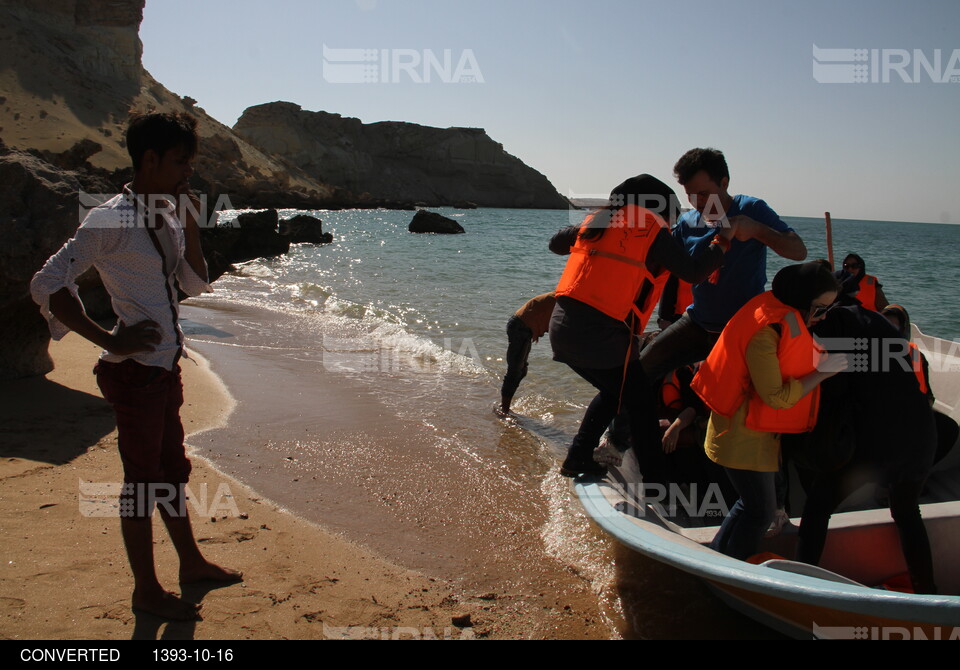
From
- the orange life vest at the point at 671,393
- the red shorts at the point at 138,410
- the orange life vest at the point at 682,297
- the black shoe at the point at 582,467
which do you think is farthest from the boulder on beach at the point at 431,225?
the red shorts at the point at 138,410

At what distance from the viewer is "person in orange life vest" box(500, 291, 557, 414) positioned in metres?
6.68

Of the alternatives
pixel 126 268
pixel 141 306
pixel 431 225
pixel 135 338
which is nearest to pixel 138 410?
pixel 135 338

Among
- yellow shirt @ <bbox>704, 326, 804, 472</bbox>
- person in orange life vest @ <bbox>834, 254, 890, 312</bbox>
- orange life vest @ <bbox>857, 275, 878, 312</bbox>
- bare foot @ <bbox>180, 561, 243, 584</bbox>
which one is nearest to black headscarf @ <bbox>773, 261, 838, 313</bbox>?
yellow shirt @ <bbox>704, 326, 804, 472</bbox>

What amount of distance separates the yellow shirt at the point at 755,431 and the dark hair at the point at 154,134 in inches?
99.0

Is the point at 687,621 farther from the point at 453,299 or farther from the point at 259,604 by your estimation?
the point at 453,299

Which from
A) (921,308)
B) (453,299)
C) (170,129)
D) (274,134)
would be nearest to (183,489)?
(170,129)

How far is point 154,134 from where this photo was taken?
263cm

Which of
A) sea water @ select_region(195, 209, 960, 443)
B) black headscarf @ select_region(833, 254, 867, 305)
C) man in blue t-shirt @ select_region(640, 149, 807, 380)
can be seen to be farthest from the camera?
sea water @ select_region(195, 209, 960, 443)

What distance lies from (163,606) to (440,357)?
675 centimetres

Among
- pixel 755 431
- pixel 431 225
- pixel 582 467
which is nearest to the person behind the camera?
pixel 755 431

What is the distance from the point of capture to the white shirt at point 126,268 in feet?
8.09

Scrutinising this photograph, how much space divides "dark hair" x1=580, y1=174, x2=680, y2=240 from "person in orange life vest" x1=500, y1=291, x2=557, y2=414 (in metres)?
3.00

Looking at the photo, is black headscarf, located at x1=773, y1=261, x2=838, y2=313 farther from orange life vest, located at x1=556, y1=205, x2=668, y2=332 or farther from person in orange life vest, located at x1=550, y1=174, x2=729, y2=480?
orange life vest, located at x1=556, y1=205, x2=668, y2=332

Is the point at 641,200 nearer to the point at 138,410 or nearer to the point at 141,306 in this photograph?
the point at 141,306
